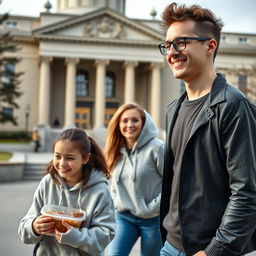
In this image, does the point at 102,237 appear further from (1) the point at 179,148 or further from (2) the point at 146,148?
(2) the point at 146,148

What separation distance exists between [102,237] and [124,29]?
41.7m

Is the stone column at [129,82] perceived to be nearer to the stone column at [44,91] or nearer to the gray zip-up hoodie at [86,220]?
the stone column at [44,91]

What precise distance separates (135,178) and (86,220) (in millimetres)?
1392

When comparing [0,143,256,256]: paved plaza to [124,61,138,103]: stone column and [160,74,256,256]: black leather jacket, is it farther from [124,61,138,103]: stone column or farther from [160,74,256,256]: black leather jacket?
[124,61,138,103]: stone column

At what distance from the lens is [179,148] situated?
7.99ft

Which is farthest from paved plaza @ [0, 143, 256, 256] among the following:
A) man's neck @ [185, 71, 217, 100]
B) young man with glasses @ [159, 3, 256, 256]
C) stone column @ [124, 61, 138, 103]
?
stone column @ [124, 61, 138, 103]

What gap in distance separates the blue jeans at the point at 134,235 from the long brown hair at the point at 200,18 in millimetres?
2507

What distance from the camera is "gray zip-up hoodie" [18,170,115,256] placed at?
113 inches

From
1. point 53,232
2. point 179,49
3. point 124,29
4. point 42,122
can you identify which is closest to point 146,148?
point 53,232

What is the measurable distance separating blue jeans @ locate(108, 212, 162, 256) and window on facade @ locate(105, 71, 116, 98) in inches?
1741

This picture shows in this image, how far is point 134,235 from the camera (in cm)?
418

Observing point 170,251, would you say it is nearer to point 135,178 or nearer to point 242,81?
point 135,178

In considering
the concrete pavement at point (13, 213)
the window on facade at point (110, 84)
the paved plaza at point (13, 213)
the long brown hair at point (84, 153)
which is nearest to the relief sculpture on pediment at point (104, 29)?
the window on facade at point (110, 84)

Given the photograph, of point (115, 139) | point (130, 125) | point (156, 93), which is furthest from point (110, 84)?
point (130, 125)
